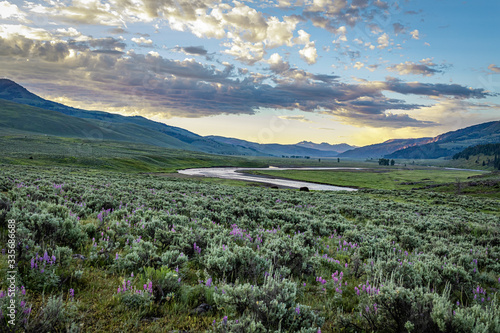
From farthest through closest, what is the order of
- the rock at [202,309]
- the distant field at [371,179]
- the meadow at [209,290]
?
the distant field at [371,179] < the rock at [202,309] < the meadow at [209,290]

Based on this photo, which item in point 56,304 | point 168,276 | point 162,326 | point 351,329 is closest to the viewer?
point 56,304

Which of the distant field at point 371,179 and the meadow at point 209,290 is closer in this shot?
the meadow at point 209,290

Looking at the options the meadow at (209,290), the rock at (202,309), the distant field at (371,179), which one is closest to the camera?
the meadow at (209,290)

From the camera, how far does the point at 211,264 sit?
5.22 metres

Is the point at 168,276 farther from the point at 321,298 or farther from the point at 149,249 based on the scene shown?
the point at 321,298

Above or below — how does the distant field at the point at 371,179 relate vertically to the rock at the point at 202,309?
below

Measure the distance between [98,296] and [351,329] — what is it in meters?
3.80

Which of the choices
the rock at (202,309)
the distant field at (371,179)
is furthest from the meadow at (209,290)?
the distant field at (371,179)

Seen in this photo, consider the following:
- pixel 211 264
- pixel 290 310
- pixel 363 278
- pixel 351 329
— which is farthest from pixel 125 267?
pixel 363 278

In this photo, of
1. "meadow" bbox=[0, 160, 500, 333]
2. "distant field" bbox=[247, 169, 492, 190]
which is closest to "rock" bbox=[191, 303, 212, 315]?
"meadow" bbox=[0, 160, 500, 333]

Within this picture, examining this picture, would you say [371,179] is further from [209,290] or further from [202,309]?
[202,309]

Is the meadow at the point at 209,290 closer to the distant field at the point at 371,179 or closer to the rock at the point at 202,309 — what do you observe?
the rock at the point at 202,309

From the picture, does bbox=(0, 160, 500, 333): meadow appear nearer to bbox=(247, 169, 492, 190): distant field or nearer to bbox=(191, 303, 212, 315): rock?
bbox=(191, 303, 212, 315): rock

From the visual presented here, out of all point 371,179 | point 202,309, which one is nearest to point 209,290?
point 202,309
